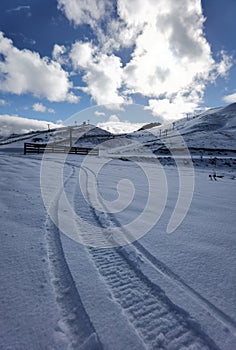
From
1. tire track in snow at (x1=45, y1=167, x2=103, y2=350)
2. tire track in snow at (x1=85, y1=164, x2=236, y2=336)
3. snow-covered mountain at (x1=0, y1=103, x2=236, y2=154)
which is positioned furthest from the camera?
snow-covered mountain at (x1=0, y1=103, x2=236, y2=154)

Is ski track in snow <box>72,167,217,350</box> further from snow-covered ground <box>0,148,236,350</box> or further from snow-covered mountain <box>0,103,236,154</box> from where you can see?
snow-covered mountain <box>0,103,236,154</box>

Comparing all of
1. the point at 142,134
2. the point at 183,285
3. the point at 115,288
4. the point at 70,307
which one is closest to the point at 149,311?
the point at 115,288

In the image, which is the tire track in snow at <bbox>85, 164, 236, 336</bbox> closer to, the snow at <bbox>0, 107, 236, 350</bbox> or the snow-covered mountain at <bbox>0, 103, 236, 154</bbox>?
the snow at <bbox>0, 107, 236, 350</bbox>

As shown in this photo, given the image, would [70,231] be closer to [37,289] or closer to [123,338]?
[37,289]

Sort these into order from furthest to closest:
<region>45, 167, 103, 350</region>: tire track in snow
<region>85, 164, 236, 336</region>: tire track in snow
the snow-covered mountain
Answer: the snow-covered mountain, <region>85, 164, 236, 336</region>: tire track in snow, <region>45, 167, 103, 350</region>: tire track in snow

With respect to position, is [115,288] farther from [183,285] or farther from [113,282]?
[183,285]

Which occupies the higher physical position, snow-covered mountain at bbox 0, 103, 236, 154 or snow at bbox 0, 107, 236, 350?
→ snow-covered mountain at bbox 0, 103, 236, 154

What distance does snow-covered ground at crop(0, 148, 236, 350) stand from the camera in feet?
5.13

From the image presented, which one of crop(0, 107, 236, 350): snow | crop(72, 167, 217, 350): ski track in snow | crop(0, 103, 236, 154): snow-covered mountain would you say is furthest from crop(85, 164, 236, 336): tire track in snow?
crop(0, 103, 236, 154): snow-covered mountain

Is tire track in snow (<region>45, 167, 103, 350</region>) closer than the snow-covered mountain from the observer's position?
Yes

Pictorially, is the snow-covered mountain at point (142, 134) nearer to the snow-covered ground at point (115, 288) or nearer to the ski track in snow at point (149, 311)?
the snow-covered ground at point (115, 288)

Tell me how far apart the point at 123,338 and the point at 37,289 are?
957 mm

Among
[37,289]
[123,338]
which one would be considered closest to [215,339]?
[123,338]

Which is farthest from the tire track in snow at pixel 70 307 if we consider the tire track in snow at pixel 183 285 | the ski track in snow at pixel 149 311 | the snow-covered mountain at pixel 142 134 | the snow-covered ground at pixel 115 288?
the snow-covered mountain at pixel 142 134
